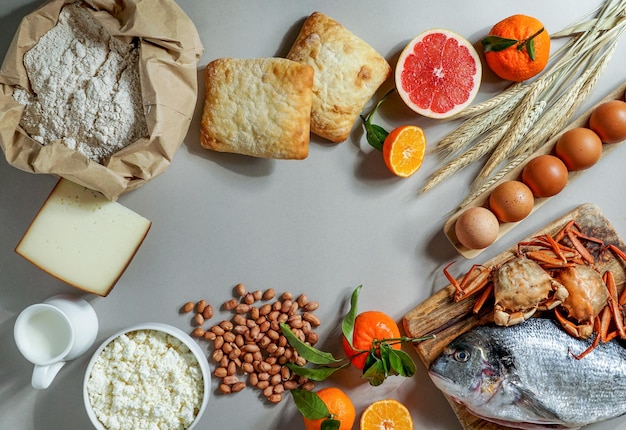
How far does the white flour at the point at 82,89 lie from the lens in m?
1.69

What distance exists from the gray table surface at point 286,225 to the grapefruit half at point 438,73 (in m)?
0.11

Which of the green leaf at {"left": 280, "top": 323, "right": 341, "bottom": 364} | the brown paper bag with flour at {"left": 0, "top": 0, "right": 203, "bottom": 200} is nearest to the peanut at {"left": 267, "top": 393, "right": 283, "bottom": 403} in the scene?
the green leaf at {"left": 280, "top": 323, "right": 341, "bottom": 364}

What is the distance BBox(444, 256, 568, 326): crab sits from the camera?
1845 mm

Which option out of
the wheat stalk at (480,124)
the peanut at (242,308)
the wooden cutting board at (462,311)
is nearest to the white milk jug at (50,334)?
the peanut at (242,308)

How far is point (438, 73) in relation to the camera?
74.0 inches

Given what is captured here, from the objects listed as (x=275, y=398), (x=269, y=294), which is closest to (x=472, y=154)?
(x=269, y=294)

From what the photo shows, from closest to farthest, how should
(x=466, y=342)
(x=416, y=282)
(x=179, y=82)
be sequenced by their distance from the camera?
(x=179, y=82), (x=466, y=342), (x=416, y=282)

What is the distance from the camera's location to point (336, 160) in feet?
6.50

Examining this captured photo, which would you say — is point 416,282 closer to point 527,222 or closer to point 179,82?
point 527,222

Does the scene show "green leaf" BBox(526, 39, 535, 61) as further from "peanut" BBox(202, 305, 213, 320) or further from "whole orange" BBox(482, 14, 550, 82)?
"peanut" BBox(202, 305, 213, 320)

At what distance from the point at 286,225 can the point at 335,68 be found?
1.66 ft

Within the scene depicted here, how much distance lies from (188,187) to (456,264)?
0.89 meters

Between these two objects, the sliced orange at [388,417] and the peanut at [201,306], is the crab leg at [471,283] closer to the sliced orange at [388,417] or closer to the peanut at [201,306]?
the sliced orange at [388,417]

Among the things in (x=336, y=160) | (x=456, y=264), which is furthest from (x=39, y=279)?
(x=456, y=264)
